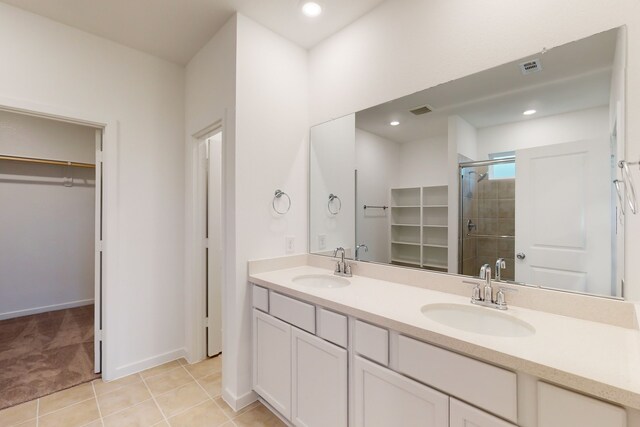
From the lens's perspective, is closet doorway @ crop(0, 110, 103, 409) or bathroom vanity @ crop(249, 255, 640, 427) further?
closet doorway @ crop(0, 110, 103, 409)

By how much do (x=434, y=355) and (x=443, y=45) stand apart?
5.25 feet

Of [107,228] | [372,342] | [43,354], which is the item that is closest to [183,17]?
[107,228]

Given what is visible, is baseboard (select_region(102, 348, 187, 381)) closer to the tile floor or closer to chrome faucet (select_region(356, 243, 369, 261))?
A: the tile floor

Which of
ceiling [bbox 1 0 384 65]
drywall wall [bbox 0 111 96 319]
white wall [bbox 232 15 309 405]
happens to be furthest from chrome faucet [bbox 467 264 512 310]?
drywall wall [bbox 0 111 96 319]

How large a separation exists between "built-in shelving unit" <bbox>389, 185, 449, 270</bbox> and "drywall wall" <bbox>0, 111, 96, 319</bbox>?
403 centimetres

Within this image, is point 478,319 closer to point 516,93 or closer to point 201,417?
point 516,93

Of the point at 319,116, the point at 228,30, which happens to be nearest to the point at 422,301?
the point at 319,116

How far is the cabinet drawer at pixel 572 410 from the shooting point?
74cm

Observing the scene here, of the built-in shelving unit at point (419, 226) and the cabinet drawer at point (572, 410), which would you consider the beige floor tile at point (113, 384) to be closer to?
the built-in shelving unit at point (419, 226)

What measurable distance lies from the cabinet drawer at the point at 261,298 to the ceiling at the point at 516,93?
4.38 ft

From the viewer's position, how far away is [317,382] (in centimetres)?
152

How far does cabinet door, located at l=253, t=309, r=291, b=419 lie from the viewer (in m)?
1.71

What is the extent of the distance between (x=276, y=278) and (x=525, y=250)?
1403 mm

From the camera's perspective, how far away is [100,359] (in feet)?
7.73
